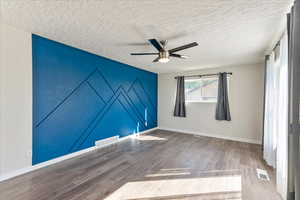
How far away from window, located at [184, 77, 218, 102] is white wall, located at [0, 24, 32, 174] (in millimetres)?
4520

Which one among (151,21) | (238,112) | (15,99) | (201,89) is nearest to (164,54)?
(151,21)

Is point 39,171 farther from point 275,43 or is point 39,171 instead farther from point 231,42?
point 275,43

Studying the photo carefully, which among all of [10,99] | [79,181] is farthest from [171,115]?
[10,99]

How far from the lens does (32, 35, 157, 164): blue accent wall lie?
2.51m

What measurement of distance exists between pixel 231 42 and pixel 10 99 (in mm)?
3867

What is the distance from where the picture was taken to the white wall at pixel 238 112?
405cm

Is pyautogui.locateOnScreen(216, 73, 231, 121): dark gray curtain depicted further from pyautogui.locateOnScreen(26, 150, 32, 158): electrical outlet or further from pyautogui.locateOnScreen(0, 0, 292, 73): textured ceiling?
pyautogui.locateOnScreen(26, 150, 32, 158): electrical outlet

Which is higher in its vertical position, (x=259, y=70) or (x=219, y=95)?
(x=259, y=70)

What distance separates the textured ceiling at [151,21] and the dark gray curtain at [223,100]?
1.58 meters

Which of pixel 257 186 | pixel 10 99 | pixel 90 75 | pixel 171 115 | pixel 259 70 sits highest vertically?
pixel 259 70

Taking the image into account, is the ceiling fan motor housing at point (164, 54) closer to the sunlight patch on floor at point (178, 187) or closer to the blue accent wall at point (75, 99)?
the blue accent wall at point (75, 99)

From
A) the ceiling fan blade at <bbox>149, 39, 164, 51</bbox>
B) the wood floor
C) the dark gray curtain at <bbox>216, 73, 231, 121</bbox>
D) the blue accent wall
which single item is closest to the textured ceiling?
the ceiling fan blade at <bbox>149, 39, 164, 51</bbox>

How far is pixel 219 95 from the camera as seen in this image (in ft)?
14.8

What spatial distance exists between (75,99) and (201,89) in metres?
3.99
